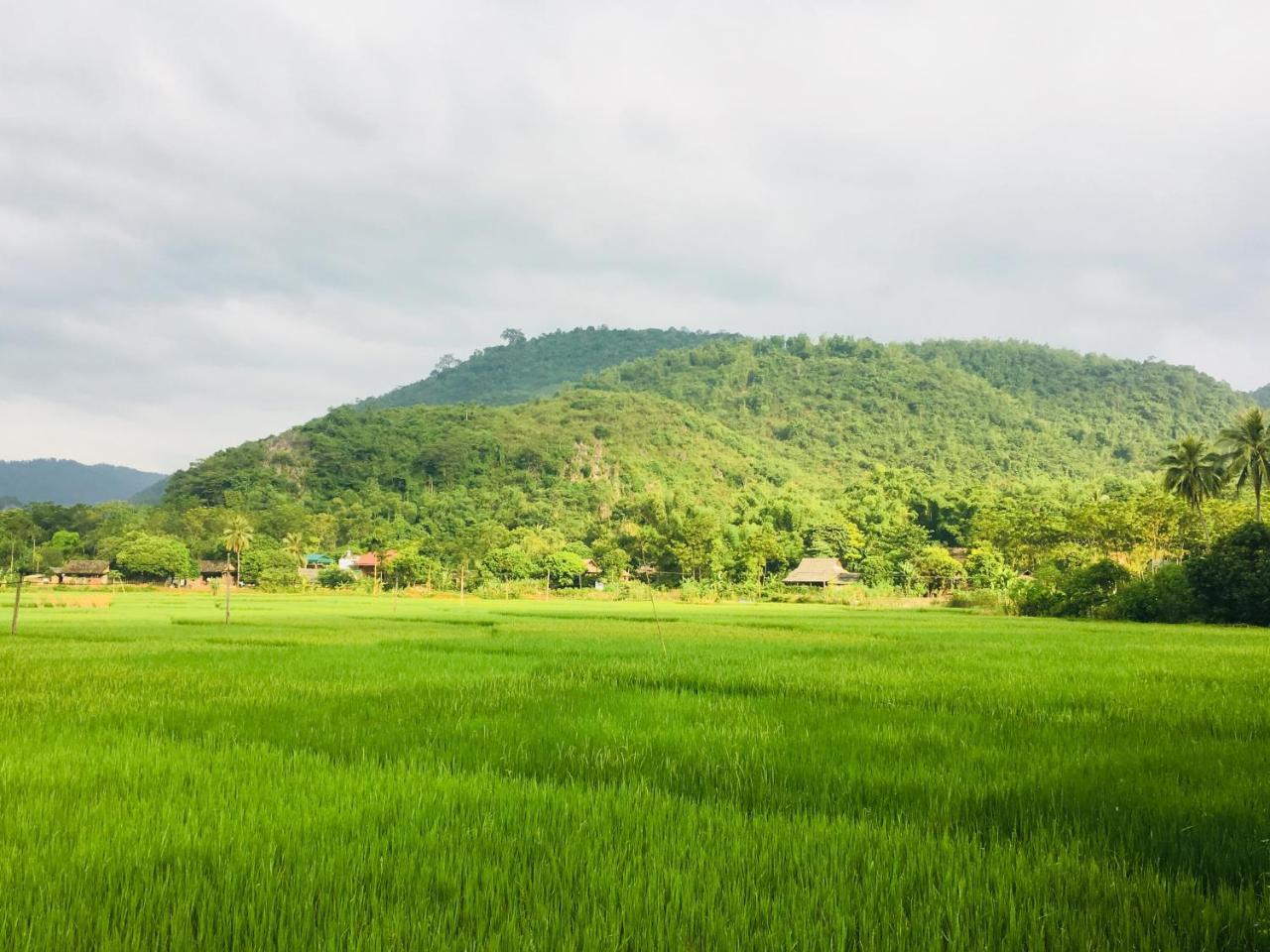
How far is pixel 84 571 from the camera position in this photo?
91062 millimetres

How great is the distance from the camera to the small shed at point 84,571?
90438 millimetres

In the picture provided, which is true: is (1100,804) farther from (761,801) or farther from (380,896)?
(380,896)

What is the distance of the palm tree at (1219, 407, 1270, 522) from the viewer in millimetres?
45156

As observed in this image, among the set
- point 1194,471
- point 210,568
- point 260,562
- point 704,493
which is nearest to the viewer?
point 1194,471

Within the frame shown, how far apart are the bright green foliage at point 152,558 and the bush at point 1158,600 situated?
299 feet

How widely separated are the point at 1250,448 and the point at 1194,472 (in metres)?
3.89

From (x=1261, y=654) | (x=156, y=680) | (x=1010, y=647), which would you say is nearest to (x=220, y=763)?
(x=156, y=680)

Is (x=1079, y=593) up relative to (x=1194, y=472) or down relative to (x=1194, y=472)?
down

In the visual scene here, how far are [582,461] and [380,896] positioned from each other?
5327 inches

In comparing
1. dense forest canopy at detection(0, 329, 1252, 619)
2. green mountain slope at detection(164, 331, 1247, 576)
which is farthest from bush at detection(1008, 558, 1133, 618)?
green mountain slope at detection(164, 331, 1247, 576)

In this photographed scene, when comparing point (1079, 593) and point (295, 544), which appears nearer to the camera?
point (1079, 593)

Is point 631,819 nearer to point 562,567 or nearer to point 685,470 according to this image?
point 562,567

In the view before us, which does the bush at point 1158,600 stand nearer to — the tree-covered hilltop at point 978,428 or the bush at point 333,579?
the bush at point 333,579

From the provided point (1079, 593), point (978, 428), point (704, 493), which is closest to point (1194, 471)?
point (1079, 593)
